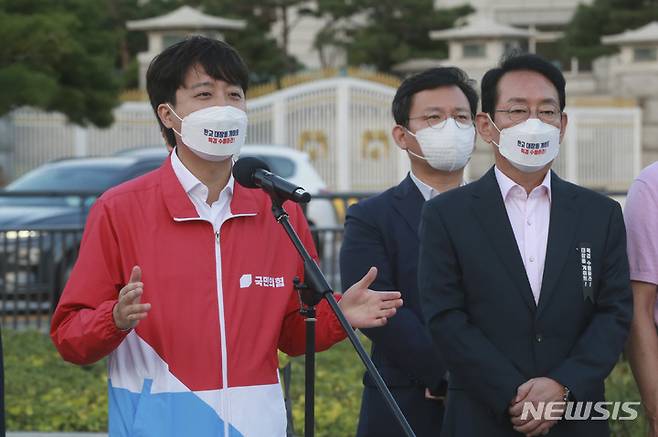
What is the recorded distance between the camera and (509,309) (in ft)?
15.8

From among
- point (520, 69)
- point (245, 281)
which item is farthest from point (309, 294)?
point (520, 69)

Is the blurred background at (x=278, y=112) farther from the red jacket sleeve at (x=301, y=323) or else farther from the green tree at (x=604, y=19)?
the red jacket sleeve at (x=301, y=323)

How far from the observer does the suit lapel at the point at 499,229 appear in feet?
15.8

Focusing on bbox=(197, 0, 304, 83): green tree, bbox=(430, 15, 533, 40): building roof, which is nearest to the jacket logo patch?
bbox=(430, 15, 533, 40): building roof

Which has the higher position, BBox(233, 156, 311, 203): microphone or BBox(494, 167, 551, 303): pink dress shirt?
BBox(233, 156, 311, 203): microphone

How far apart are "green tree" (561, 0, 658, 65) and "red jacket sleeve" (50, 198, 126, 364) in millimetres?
29757

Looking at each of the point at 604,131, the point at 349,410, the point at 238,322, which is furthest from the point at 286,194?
the point at 604,131

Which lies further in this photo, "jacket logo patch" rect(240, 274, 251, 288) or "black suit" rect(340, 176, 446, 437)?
"black suit" rect(340, 176, 446, 437)

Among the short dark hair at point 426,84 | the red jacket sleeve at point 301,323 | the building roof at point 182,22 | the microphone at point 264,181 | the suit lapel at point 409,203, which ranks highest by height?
the building roof at point 182,22

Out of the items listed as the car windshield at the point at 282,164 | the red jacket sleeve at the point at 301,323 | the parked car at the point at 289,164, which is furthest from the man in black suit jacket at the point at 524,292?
the car windshield at the point at 282,164

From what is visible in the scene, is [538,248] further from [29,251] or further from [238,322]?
[29,251]

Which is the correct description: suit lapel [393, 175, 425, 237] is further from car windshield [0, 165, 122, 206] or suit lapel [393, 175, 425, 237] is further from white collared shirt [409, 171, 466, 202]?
car windshield [0, 165, 122, 206]

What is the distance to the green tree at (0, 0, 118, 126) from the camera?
48.3ft

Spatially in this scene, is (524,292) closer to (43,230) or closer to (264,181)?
(264,181)
